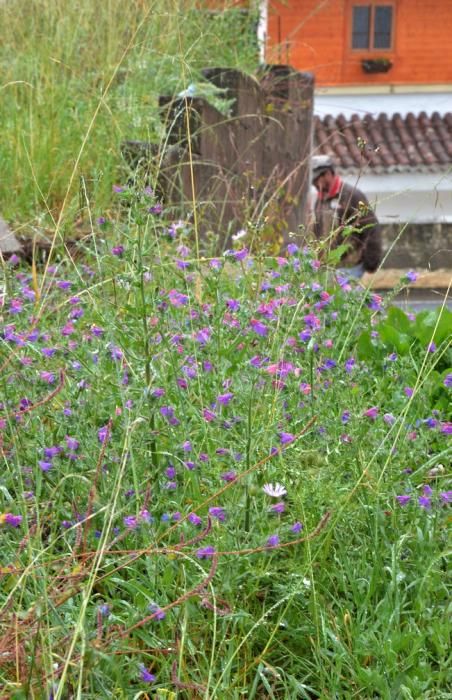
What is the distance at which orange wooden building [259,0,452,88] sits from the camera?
1096 inches

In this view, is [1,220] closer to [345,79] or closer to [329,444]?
[329,444]

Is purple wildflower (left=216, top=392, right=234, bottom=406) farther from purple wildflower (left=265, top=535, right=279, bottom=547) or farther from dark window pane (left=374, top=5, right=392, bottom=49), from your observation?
dark window pane (left=374, top=5, right=392, bottom=49)

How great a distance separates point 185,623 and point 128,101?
4914 mm

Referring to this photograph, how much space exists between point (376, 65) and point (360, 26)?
107 centimetres

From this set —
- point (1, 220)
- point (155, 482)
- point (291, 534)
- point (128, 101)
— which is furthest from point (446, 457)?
point (128, 101)

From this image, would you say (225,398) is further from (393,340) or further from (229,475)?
(393,340)

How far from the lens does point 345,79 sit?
91.7 ft

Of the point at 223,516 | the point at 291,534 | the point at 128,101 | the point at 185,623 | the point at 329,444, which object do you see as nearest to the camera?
the point at 185,623

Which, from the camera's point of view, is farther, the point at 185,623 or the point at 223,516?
the point at 223,516

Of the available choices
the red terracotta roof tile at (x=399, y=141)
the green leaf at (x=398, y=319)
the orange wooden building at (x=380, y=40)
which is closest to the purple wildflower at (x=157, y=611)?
the green leaf at (x=398, y=319)

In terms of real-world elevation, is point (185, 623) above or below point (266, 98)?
above

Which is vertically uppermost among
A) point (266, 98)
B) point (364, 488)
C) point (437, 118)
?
point (364, 488)

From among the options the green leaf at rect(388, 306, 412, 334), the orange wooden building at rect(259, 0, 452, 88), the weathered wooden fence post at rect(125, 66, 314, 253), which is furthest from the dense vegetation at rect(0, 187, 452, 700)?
the orange wooden building at rect(259, 0, 452, 88)

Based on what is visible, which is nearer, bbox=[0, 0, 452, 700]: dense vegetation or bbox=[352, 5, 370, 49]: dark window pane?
bbox=[0, 0, 452, 700]: dense vegetation
